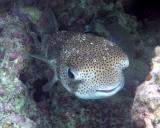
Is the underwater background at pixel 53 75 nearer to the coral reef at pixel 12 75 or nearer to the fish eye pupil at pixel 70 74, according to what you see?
the coral reef at pixel 12 75

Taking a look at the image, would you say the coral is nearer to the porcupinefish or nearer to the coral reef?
the porcupinefish

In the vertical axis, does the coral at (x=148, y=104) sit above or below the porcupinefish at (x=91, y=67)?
below

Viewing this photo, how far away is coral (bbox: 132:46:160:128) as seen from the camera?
137 inches

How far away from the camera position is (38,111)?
3303mm

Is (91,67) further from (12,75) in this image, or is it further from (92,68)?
(12,75)

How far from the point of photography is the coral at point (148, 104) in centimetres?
348

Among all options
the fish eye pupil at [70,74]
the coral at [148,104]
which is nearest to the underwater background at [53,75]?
the coral at [148,104]

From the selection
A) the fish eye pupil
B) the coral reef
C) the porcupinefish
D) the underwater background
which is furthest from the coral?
the coral reef

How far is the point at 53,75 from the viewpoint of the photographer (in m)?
3.74

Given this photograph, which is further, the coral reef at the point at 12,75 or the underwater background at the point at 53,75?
the underwater background at the point at 53,75

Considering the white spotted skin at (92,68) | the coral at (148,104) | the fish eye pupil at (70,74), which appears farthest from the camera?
the coral at (148,104)

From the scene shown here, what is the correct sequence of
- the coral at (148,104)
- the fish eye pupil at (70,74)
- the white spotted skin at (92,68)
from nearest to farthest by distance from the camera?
the white spotted skin at (92,68) < the fish eye pupil at (70,74) < the coral at (148,104)

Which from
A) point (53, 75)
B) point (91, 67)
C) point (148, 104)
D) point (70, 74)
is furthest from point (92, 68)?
point (148, 104)

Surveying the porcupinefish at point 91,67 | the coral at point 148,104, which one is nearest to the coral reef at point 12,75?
the porcupinefish at point 91,67
